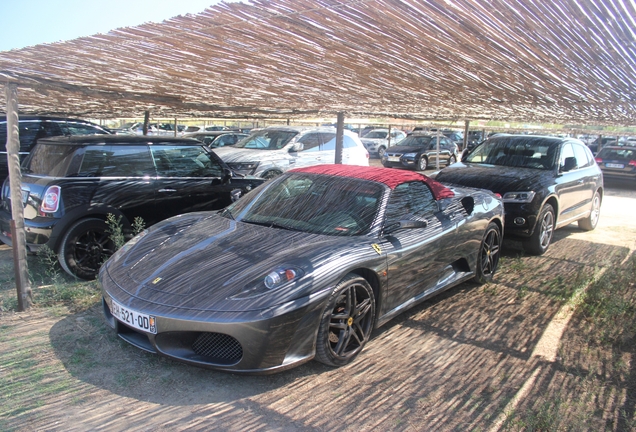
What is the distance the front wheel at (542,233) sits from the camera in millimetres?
6871

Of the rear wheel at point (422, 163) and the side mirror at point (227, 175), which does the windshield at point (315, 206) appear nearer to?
the side mirror at point (227, 175)

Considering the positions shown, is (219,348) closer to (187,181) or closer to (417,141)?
(187,181)

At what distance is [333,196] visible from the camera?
428cm

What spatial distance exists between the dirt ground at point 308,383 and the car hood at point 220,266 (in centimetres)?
54

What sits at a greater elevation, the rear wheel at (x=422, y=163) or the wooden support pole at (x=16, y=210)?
the wooden support pole at (x=16, y=210)

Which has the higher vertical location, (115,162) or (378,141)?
(115,162)

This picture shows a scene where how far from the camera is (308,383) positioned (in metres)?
3.32

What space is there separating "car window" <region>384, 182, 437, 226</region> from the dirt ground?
3.17 feet

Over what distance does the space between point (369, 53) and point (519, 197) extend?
392cm

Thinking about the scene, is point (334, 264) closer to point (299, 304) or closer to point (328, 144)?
point (299, 304)

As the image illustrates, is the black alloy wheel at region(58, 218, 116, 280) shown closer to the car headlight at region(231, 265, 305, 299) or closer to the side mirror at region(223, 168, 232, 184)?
the side mirror at region(223, 168, 232, 184)

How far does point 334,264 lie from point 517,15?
6.29 ft

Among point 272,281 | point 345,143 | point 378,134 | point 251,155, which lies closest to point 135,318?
point 272,281

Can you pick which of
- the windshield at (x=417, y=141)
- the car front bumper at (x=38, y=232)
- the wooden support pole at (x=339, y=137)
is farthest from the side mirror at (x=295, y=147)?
the windshield at (x=417, y=141)
